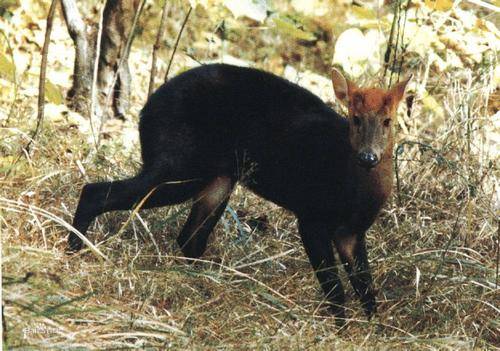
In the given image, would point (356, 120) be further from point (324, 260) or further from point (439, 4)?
point (439, 4)

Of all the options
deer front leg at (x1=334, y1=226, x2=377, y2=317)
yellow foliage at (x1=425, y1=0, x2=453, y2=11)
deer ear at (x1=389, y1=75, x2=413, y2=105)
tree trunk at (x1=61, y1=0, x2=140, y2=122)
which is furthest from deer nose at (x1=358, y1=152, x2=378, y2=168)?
tree trunk at (x1=61, y1=0, x2=140, y2=122)

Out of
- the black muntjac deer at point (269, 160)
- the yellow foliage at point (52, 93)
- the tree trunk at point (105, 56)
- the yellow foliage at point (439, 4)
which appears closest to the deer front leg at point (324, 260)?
the black muntjac deer at point (269, 160)

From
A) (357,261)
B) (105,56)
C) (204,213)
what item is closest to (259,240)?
(204,213)

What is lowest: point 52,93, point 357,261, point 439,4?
point 357,261

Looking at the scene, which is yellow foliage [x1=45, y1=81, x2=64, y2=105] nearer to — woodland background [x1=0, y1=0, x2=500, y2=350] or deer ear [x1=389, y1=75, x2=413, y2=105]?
woodland background [x1=0, y1=0, x2=500, y2=350]

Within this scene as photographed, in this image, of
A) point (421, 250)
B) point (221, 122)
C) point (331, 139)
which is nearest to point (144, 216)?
point (221, 122)

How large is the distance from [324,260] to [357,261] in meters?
0.23

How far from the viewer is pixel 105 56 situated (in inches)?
289

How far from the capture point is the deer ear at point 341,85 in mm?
5105

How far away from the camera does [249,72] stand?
5.42m

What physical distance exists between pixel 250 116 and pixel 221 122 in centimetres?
17

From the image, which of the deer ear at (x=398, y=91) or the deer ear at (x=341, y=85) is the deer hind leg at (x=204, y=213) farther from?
the deer ear at (x=398, y=91)

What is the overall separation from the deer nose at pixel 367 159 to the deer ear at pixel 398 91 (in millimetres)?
399

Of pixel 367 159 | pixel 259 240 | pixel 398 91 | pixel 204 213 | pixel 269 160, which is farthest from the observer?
pixel 259 240
